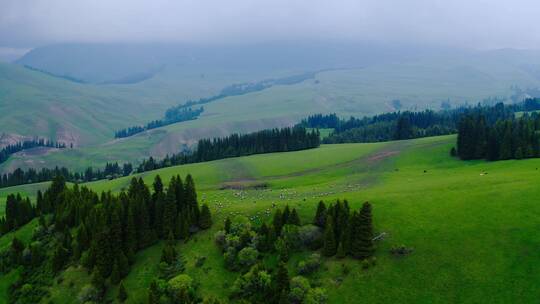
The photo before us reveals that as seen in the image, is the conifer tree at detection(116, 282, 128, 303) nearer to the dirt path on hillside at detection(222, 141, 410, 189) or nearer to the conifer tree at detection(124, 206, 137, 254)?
the conifer tree at detection(124, 206, 137, 254)

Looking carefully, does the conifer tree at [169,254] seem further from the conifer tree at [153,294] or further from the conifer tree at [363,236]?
the conifer tree at [363,236]

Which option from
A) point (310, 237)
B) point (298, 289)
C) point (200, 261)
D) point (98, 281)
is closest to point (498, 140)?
point (310, 237)

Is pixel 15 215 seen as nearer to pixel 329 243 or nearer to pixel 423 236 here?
pixel 329 243

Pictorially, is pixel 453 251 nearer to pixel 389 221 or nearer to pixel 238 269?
pixel 389 221

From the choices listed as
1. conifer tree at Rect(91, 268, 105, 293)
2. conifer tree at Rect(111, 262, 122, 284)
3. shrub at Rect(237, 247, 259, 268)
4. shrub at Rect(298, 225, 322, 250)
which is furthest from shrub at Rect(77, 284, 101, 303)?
shrub at Rect(298, 225, 322, 250)

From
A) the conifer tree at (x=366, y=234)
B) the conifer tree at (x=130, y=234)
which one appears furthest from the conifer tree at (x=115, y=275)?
the conifer tree at (x=366, y=234)
